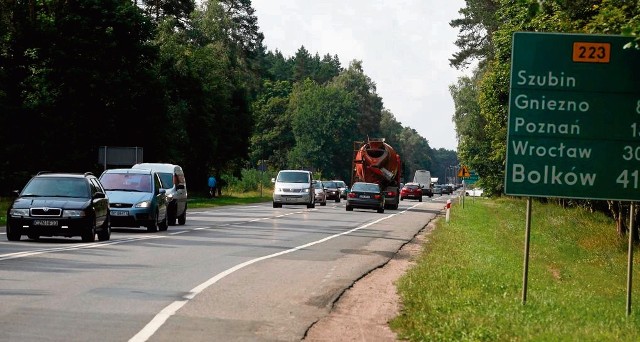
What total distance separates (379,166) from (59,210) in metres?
37.8

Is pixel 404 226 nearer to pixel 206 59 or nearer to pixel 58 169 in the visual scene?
pixel 58 169

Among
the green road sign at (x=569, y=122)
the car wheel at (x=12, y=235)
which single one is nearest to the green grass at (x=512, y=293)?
the green road sign at (x=569, y=122)

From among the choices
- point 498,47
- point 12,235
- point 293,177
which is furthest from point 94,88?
point 12,235

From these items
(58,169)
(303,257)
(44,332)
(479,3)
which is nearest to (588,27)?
(303,257)

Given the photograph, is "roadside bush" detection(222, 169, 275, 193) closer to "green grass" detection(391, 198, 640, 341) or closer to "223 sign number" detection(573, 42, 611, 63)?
"green grass" detection(391, 198, 640, 341)

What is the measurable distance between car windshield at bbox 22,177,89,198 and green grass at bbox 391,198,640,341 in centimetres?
786

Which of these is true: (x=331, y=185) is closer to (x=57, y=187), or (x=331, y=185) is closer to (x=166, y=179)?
(x=166, y=179)

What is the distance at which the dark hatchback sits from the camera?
5709cm

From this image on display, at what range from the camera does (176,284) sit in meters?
16.3

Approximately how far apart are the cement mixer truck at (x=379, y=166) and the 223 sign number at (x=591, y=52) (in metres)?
47.1

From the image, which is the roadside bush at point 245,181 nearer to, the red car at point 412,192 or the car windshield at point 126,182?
the red car at point 412,192

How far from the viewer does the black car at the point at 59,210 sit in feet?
82.7

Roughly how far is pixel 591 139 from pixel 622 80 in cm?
83

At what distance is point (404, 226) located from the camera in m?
41.6
